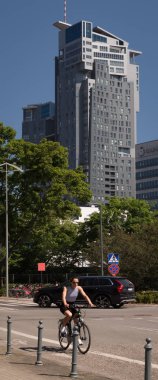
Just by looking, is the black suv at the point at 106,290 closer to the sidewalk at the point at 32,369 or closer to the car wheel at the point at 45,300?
the car wheel at the point at 45,300

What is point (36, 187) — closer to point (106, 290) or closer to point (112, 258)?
point (112, 258)

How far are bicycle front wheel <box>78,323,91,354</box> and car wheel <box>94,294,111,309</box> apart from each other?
17.4 metres

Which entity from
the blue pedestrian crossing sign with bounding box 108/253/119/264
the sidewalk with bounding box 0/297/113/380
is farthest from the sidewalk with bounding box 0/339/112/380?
the blue pedestrian crossing sign with bounding box 108/253/119/264

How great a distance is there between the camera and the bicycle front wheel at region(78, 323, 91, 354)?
13.7 metres

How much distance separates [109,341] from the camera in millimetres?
16312

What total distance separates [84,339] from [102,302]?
17.6 meters

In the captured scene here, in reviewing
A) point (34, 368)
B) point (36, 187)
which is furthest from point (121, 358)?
point (36, 187)

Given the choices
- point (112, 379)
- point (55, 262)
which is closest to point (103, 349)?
point (112, 379)

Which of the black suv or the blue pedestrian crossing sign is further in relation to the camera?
the blue pedestrian crossing sign

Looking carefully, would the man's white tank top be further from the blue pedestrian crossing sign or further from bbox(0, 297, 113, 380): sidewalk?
the blue pedestrian crossing sign

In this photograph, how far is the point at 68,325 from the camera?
14.3 metres

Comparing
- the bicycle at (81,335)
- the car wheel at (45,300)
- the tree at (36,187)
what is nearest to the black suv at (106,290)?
the car wheel at (45,300)

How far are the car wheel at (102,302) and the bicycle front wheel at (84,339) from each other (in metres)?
17.4

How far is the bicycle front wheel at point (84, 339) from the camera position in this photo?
13.7 m
